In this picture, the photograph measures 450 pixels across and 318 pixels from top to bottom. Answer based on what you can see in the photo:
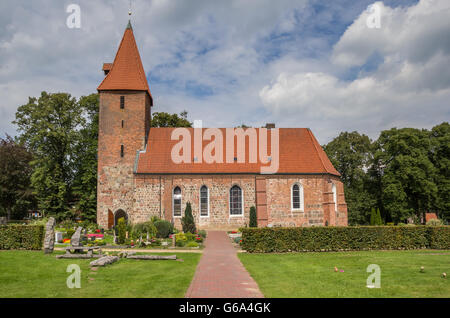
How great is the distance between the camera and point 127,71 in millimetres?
31516

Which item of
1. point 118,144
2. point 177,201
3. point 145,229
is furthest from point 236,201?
point 118,144

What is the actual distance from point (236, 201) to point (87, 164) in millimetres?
16418

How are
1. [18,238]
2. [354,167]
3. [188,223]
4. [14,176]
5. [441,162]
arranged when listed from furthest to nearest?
[354,167] → [14,176] → [441,162] → [188,223] → [18,238]

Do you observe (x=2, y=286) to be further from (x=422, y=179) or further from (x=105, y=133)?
(x=422, y=179)

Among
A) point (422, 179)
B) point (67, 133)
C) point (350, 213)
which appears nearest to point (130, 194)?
point (67, 133)

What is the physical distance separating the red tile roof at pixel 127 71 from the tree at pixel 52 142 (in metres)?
7.62

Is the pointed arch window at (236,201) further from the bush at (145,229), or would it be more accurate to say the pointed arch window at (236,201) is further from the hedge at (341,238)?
the hedge at (341,238)

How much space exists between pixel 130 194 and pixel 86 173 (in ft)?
25.3

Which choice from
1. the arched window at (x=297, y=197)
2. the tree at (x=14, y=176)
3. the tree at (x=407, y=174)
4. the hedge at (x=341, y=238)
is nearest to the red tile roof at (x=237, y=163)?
the arched window at (x=297, y=197)

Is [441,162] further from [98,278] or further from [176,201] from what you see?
[98,278]

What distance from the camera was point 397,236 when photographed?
20078mm

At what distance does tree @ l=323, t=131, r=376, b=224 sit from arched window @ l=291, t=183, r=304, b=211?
12171 mm

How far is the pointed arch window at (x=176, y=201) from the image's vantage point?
29938mm
